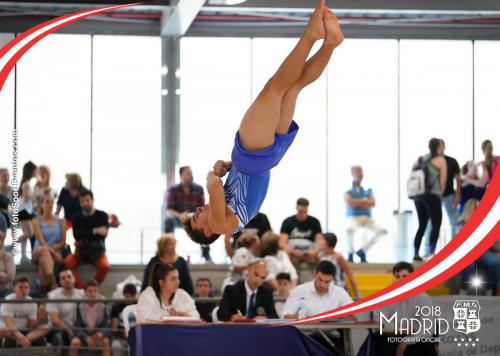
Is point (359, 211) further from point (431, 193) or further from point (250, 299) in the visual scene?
point (250, 299)

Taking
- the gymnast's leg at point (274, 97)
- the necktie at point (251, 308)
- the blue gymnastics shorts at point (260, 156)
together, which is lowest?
Result: the necktie at point (251, 308)

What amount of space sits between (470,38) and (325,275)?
705 cm

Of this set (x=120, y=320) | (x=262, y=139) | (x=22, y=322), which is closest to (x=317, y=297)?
(x=120, y=320)

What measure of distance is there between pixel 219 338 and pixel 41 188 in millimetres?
3947

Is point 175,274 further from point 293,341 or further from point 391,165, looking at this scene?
point 391,165

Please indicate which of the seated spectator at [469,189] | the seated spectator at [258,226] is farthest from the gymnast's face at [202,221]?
the seated spectator at [469,189]

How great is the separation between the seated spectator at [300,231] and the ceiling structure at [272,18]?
2.88 m

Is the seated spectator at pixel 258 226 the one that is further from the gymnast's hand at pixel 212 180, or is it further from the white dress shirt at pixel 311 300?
the gymnast's hand at pixel 212 180

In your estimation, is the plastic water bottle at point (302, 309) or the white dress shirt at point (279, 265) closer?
the plastic water bottle at point (302, 309)

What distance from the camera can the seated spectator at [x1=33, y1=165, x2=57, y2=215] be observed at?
9898 mm

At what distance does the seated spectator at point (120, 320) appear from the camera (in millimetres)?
8328

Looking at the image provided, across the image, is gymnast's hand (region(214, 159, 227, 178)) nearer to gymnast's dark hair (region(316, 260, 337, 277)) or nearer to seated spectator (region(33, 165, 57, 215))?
gymnast's dark hair (region(316, 260, 337, 277))

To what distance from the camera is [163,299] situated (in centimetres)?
756

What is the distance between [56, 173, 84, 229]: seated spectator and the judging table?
345 cm
